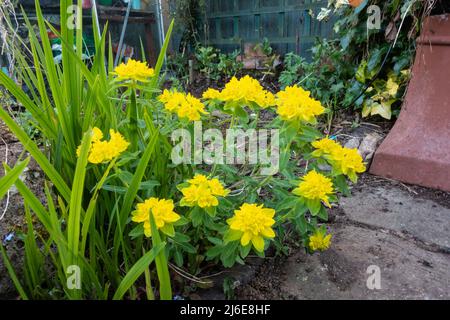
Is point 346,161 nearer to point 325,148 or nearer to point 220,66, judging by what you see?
point 325,148

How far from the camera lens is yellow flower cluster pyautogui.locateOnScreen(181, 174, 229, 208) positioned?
77 cm

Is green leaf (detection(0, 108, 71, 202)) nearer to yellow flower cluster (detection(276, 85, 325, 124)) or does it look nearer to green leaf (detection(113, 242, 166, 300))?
green leaf (detection(113, 242, 166, 300))

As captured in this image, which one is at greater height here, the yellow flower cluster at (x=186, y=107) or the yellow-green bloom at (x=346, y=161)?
the yellow flower cluster at (x=186, y=107)

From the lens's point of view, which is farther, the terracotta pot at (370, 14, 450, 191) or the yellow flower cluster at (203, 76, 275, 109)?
the terracotta pot at (370, 14, 450, 191)

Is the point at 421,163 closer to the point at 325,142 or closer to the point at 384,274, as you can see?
the point at 384,274

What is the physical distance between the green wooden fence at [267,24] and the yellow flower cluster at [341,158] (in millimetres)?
2455

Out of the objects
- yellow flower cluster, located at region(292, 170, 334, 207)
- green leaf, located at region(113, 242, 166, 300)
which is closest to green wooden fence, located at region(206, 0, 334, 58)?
yellow flower cluster, located at region(292, 170, 334, 207)

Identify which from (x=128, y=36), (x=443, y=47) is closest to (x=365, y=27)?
(x=443, y=47)

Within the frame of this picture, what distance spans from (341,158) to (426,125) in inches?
38.5

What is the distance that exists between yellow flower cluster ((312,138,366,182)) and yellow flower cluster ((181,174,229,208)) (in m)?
0.29

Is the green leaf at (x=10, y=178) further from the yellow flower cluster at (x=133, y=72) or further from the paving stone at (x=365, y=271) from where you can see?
the paving stone at (x=365, y=271)

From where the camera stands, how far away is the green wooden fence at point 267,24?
338 cm

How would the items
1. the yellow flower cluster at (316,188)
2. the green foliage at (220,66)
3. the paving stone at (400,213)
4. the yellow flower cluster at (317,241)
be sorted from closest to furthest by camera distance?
the yellow flower cluster at (316,188)
the yellow flower cluster at (317,241)
the paving stone at (400,213)
the green foliage at (220,66)

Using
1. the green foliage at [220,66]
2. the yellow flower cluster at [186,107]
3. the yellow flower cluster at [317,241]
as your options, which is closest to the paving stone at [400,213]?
the yellow flower cluster at [317,241]
